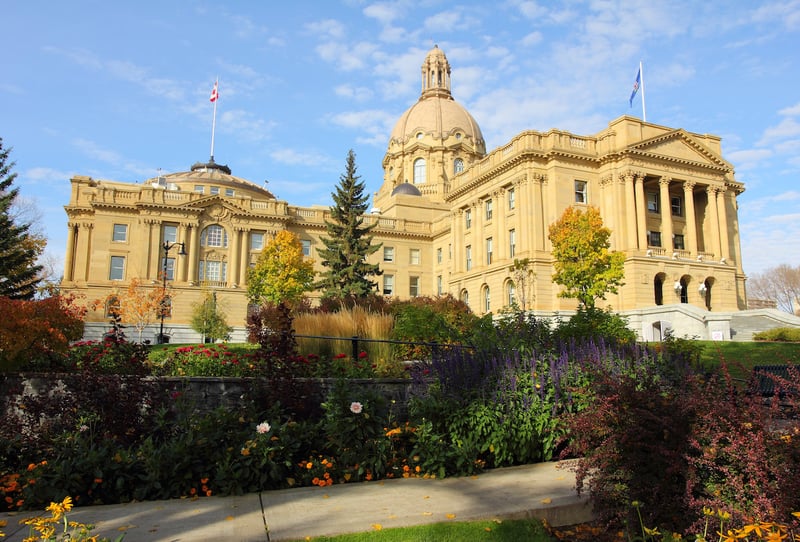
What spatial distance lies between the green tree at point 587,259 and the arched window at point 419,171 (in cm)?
4675

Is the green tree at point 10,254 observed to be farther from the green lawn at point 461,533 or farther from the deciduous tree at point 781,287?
the deciduous tree at point 781,287

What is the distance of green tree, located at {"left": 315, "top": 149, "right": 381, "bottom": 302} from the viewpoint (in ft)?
129

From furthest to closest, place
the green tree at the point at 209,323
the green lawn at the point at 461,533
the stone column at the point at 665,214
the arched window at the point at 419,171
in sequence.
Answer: the arched window at the point at 419,171 < the stone column at the point at 665,214 < the green tree at the point at 209,323 < the green lawn at the point at 461,533

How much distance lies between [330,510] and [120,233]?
55140 millimetres

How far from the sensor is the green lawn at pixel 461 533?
4.68 metres

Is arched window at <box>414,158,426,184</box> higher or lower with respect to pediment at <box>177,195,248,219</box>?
higher

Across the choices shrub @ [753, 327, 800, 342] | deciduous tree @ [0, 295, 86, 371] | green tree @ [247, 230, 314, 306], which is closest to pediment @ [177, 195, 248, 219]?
green tree @ [247, 230, 314, 306]

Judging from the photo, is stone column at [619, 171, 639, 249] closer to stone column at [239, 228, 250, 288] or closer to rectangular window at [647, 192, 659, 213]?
rectangular window at [647, 192, 659, 213]

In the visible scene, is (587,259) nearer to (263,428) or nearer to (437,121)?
(263,428)

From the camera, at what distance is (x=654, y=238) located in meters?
45.4

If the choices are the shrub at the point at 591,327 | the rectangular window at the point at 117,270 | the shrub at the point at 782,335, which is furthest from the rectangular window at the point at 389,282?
the shrub at the point at 591,327

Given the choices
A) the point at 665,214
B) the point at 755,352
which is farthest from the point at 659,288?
the point at 755,352

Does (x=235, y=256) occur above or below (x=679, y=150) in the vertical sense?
below

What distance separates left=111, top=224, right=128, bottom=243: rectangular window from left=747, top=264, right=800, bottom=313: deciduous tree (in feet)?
329
